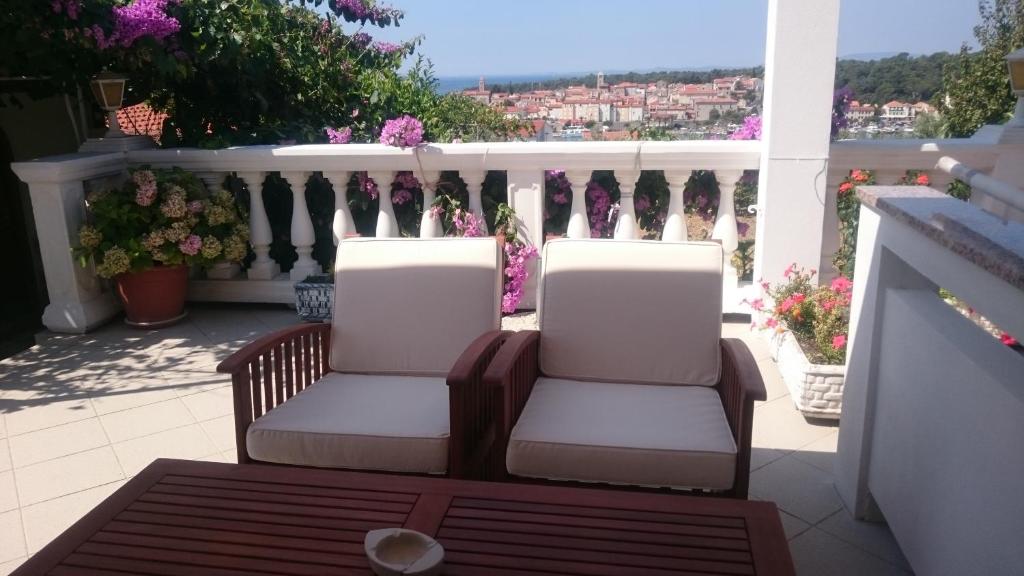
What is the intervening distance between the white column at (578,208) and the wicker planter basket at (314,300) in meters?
1.32

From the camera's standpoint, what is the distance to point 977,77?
12.2 m

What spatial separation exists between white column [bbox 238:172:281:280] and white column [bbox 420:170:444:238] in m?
0.98

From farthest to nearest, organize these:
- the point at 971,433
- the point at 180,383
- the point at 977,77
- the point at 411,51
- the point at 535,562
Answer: the point at 977,77
the point at 411,51
the point at 180,383
the point at 971,433
the point at 535,562

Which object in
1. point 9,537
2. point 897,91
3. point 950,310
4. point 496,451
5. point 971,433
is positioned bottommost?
point 9,537

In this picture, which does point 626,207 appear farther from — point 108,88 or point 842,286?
point 108,88

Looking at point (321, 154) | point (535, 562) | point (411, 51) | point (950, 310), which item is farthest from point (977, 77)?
point (535, 562)

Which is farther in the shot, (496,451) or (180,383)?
(180,383)

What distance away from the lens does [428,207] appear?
14.6 ft

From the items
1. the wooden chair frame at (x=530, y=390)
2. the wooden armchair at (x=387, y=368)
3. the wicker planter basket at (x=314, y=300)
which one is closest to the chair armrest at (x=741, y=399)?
the wooden chair frame at (x=530, y=390)

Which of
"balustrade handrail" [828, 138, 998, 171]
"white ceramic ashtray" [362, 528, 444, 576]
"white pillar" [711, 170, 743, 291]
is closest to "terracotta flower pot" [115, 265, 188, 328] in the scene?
"white pillar" [711, 170, 743, 291]

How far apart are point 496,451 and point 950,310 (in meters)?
1.22

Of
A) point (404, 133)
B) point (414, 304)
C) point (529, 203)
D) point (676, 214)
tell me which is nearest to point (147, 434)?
point (414, 304)

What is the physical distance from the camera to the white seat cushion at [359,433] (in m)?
2.25

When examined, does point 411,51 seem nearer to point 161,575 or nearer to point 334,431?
point 334,431
